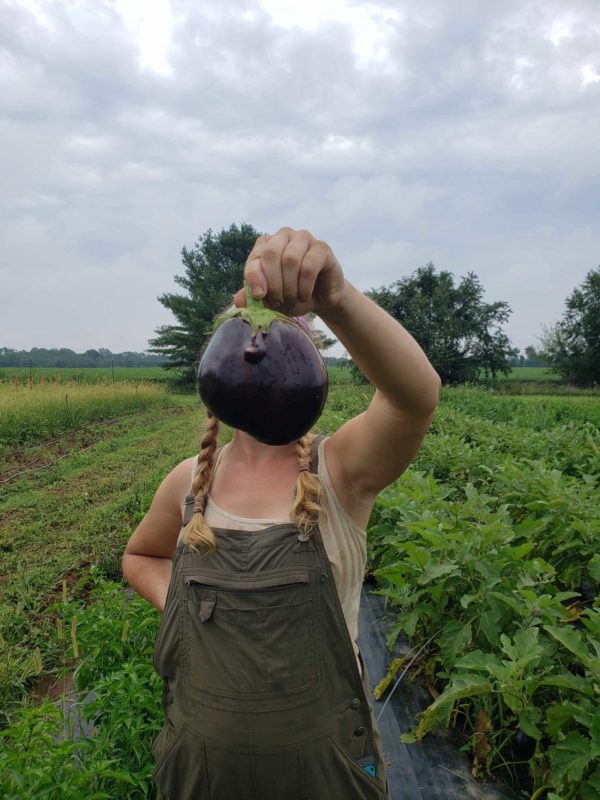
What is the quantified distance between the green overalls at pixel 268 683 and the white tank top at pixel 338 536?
1.7 inches

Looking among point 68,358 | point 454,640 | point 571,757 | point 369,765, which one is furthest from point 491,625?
point 68,358

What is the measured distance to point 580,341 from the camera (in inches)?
1678

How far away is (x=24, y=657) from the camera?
3617 mm

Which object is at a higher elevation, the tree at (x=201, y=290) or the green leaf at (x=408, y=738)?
the tree at (x=201, y=290)

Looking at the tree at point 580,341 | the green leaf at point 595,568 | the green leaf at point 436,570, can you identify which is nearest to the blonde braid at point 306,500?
the green leaf at point 436,570

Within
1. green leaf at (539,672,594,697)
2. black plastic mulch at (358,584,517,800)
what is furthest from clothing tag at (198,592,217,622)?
black plastic mulch at (358,584,517,800)

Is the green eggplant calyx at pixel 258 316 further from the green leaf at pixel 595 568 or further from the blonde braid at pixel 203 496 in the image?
the green leaf at pixel 595 568

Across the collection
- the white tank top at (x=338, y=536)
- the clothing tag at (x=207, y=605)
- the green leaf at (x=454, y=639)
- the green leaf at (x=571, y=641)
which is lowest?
the green leaf at (x=454, y=639)

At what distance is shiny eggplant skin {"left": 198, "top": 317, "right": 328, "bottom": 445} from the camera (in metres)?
1.04

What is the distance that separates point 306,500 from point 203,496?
10.7 inches

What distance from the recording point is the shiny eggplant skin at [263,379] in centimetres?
104

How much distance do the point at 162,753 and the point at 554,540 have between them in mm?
2078

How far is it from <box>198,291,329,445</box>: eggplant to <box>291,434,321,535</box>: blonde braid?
0.70 ft

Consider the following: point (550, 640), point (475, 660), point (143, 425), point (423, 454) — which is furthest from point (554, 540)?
point (143, 425)
